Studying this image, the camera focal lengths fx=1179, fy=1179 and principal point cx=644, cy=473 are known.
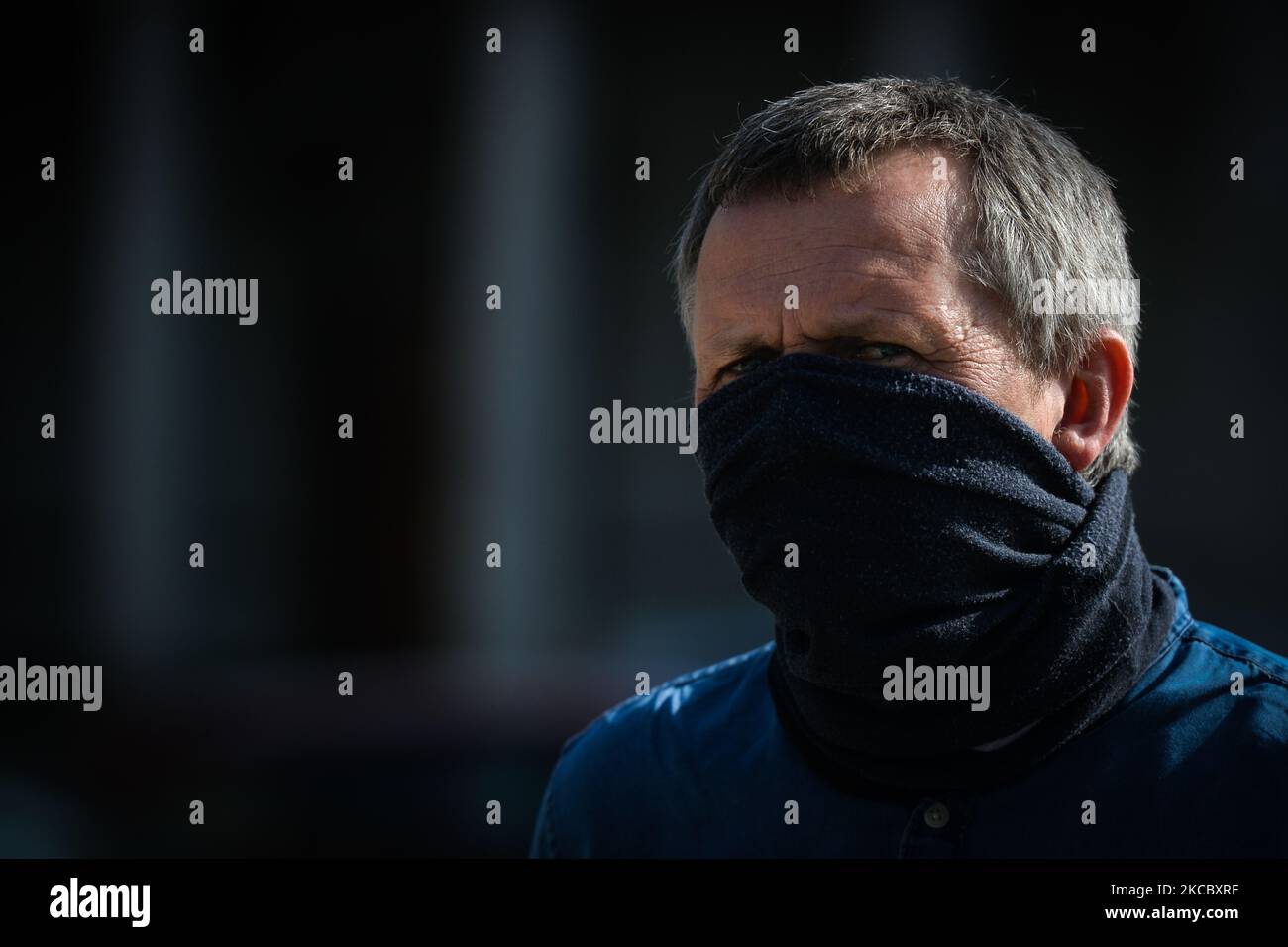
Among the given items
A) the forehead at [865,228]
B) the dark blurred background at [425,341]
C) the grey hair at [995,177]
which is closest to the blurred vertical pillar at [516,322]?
the dark blurred background at [425,341]

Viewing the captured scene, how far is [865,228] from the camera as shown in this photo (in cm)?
170

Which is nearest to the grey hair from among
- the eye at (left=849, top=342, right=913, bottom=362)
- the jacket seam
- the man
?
the man

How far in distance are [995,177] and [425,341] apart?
16.2ft

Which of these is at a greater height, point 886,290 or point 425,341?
point 425,341

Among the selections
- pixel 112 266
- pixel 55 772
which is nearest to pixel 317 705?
pixel 55 772

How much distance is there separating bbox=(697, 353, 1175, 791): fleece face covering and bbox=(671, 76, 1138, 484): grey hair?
0.22 meters

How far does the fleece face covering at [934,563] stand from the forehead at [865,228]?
0.15m

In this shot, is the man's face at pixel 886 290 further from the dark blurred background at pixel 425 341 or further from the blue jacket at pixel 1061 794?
the dark blurred background at pixel 425 341

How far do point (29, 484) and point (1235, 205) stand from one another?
6.56 m

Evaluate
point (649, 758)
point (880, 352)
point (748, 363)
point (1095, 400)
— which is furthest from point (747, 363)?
point (649, 758)

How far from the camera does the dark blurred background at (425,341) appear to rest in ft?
19.6

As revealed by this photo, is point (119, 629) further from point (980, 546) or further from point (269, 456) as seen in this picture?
A: point (980, 546)

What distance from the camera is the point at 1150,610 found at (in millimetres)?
1729

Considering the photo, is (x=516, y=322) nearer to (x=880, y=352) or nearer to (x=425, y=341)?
(x=425, y=341)
